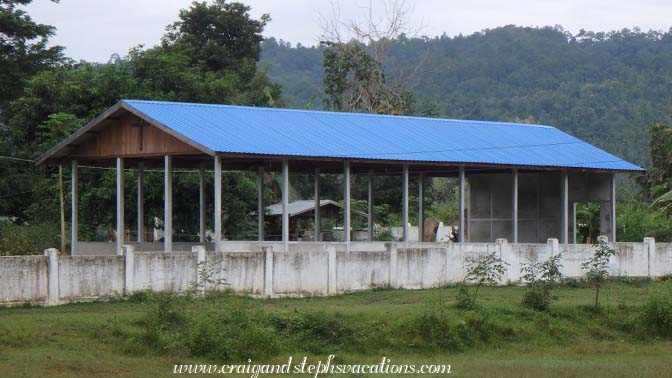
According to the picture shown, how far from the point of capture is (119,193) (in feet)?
99.8

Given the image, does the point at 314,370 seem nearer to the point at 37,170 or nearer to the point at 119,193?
the point at 119,193

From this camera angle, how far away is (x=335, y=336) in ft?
62.3

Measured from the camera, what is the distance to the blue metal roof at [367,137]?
28469 mm

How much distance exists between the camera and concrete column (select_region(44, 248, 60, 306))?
2052 cm

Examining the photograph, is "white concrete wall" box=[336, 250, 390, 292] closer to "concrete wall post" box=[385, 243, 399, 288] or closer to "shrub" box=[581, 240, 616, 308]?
"concrete wall post" box=[385, 243, 399, 288]

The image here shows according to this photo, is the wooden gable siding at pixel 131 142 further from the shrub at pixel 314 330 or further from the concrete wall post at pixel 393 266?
the shrub at pixel 314 330

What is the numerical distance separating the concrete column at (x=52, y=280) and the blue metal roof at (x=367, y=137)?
667 cm

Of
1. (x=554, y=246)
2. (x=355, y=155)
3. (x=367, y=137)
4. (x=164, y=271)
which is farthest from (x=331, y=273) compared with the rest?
(x=367, y=137)

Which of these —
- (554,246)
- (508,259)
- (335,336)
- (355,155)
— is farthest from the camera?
(355,155)

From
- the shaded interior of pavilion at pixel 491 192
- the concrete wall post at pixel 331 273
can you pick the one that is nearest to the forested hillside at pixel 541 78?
the shaded interior of pavilion at pixel 491 192

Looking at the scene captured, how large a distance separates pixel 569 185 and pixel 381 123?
24.6ft

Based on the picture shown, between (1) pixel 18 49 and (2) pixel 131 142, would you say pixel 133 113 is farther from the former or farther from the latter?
(1) pixel 18 49

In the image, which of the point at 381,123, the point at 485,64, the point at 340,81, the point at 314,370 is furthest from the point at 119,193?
the point at 485,64

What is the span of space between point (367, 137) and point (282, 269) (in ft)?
31.6
